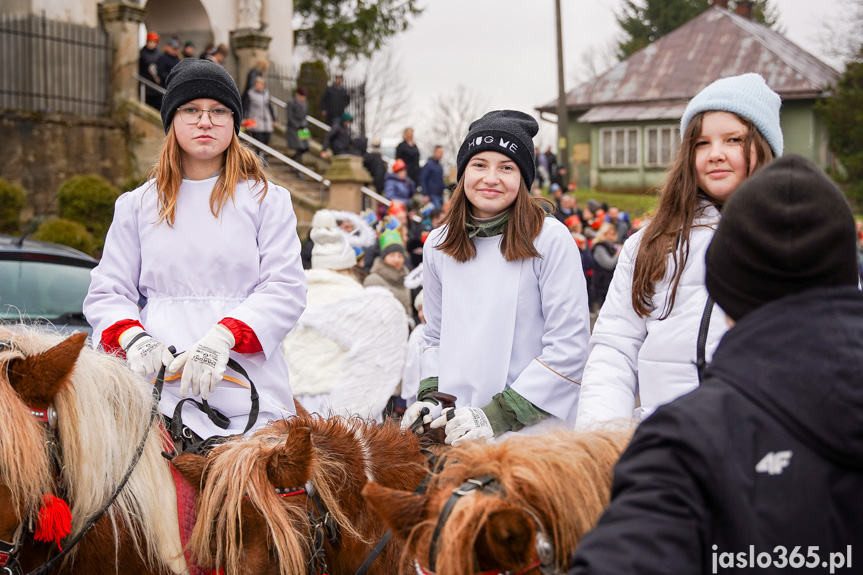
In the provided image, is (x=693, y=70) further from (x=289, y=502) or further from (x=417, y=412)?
(x=289, y=502)

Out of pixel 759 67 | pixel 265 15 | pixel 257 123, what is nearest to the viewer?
pixel 257 123

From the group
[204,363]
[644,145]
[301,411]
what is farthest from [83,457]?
[644,145]

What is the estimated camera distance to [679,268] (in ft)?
7.52

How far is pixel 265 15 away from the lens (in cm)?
1995

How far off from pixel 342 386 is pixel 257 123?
11.9 meters

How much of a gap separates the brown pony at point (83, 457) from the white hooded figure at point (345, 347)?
138 inches

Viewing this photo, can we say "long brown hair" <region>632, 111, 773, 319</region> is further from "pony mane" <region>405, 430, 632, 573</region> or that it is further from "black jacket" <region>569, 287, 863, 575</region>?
"black jacket" <region>569, 287, 863, 575</region>

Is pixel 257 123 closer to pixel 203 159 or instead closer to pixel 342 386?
pixel 342 386

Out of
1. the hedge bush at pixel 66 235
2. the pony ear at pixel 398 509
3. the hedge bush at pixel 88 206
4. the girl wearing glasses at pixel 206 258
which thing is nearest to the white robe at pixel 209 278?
the girl wearing glasses at pixel 206 258

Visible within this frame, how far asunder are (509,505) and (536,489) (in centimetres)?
6

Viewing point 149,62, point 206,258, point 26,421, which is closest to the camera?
point 26,421

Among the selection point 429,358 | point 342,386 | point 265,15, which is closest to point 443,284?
point 429,358

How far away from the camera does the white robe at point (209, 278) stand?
286cm

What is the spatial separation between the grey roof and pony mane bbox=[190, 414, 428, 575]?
32.7 m
